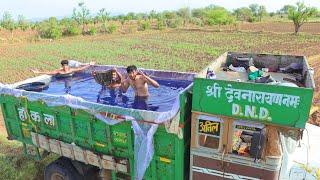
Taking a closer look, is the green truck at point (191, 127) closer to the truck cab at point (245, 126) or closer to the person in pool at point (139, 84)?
the truck cab at point (245, 126)

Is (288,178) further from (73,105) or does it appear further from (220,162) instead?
(73,105)

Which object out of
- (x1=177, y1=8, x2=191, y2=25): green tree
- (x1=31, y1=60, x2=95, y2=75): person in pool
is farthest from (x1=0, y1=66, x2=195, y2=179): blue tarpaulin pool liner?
(x1=177, y1=8, x2=191, y2=25): green tree

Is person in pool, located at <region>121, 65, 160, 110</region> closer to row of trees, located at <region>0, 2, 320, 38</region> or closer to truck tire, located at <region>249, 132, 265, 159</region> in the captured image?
truck tire, located at <region>249, 132, 265, 159</region>

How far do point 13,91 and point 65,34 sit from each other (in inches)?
1339

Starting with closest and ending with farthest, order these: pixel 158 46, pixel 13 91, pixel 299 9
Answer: pixel 13 91, pixel 158 46, pixel 299 9

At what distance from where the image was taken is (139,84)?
7020 millimetres

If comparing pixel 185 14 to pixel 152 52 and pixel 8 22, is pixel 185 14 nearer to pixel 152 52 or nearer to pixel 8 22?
pixel 8 22

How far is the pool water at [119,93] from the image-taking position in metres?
7.04

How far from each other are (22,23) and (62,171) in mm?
43161

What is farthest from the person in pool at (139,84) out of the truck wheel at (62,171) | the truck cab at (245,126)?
the truck cab at (245,126)

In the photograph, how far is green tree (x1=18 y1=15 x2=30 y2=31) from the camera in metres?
44.2

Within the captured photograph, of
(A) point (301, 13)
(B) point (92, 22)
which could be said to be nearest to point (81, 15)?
(B) point (92, 22)

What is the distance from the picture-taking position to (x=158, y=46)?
27484 millimetres

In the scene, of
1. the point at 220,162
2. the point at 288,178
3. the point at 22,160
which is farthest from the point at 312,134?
the point at 22,160
